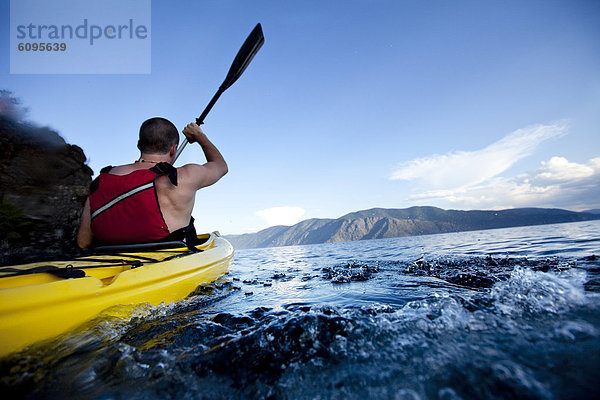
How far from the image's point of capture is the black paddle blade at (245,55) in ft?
18.9

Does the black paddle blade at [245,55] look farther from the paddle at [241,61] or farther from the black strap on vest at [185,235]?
the black strap on vest at [185,235]

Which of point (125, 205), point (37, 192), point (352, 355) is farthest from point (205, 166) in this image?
point (37, 192)

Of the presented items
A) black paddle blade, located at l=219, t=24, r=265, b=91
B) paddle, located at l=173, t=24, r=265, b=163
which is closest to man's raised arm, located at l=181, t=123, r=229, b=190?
paddle, located at l=173, t=24, r=265, b=163

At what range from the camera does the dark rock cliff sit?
23.2ft

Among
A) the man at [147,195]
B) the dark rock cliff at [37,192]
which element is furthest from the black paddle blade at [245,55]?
the dark rock cliff at [37,192]

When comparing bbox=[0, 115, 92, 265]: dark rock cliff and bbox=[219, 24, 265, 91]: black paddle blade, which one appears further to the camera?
bbox=[0, 115, 92, 265]: dark rock cliff

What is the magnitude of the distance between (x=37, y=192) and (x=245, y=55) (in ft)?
27.4

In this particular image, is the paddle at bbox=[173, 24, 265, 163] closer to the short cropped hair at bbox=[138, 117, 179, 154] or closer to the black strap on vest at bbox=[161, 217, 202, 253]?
the short cropped hair at bbox=[138, 117, 179, 154]

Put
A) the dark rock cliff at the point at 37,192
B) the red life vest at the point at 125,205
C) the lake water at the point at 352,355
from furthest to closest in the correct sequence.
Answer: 1. the dark rock cliff at the point at 37,192
2. the red life vest at the point at 125,205
3. the lake water at the point at 352,355

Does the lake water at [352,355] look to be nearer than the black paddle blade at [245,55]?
Yes

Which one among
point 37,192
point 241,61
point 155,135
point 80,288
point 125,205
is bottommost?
point 80,288

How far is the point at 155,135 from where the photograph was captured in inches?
137

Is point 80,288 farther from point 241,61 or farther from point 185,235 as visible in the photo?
point 241,61

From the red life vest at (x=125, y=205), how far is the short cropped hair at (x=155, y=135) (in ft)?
1.93
